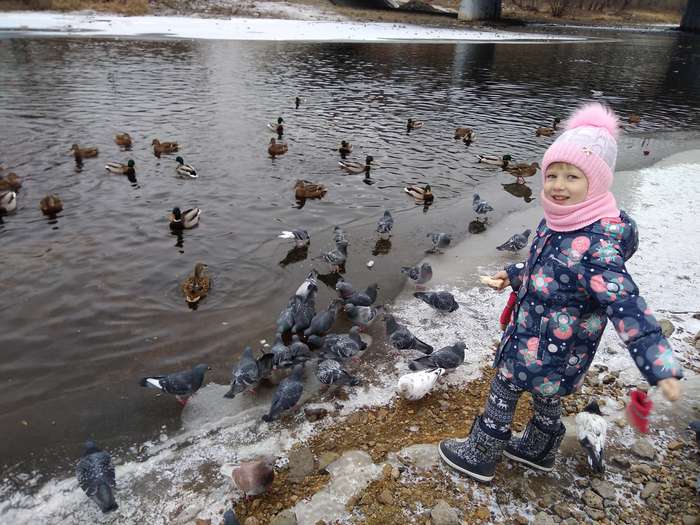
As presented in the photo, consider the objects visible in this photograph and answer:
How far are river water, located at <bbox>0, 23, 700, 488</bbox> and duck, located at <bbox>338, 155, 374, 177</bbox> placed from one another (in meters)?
0.26

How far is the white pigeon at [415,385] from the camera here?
4875mm

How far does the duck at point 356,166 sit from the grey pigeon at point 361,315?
274 inches

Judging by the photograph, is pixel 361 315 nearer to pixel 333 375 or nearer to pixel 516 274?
pixel 333 375

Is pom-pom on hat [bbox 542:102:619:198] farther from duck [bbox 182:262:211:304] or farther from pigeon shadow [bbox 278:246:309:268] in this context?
pigeon shadow [bbox 278:246:309:268]

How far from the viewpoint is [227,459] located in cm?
441

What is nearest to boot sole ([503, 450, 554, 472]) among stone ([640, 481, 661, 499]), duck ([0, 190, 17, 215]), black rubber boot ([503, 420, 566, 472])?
black rubber boot ([503, 420, 566, 472])

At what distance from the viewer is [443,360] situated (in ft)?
17.3

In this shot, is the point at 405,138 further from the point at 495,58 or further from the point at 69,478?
the point at 495,58

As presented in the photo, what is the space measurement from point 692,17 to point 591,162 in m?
87.0

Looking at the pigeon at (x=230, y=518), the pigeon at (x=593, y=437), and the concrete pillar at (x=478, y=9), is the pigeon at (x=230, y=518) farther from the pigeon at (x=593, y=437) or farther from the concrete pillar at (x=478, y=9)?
the concrete pillar at (x=478, y=9)

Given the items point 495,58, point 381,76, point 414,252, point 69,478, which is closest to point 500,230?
point 414,252

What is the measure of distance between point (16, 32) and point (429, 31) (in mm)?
37270

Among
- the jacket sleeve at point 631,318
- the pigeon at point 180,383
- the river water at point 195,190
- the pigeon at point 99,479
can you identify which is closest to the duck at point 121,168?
the river water at point 195,190

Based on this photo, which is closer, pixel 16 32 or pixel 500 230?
pixel 500 230
